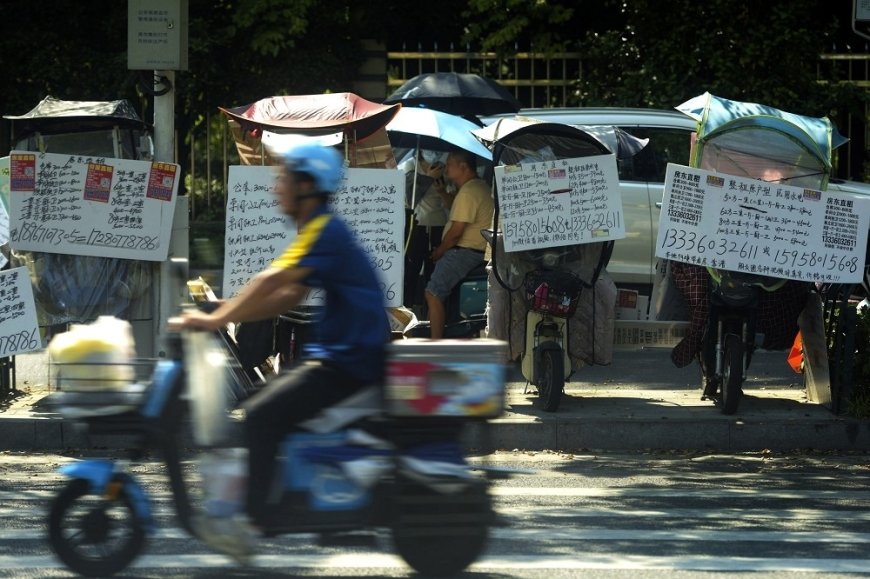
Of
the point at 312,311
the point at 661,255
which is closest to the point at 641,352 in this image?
the point at 661,255

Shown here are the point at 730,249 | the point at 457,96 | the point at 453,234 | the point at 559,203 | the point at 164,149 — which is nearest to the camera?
the point at 730,249

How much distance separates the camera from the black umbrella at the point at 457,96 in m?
13.9

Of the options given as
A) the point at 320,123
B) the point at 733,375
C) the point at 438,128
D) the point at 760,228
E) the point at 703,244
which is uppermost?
the point at 438,128

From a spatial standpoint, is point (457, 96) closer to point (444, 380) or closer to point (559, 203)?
point (559, 203)

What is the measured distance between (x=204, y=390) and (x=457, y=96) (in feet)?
29.4

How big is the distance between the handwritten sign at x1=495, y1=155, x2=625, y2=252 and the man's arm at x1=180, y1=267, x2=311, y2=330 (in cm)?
407

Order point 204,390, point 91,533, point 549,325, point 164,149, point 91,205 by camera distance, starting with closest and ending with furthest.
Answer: point 204,390
point 91,533
point 549,325
point 91,205
point 164,149

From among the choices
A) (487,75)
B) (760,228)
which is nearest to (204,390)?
(760,228)

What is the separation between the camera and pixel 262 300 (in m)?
5.23

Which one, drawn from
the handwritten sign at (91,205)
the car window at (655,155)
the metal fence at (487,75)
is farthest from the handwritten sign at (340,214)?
the metal fence at (487,75)

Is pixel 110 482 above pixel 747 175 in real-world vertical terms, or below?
below

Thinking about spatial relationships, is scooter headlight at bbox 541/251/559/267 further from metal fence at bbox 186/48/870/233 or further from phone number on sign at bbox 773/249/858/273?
metal fence at bbox 186/48/870/233

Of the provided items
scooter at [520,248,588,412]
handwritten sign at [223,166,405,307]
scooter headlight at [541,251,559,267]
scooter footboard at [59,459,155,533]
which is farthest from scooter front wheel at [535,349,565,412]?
scooter footboard at [59,459,155,533]

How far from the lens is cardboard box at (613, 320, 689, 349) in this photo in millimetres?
9352
